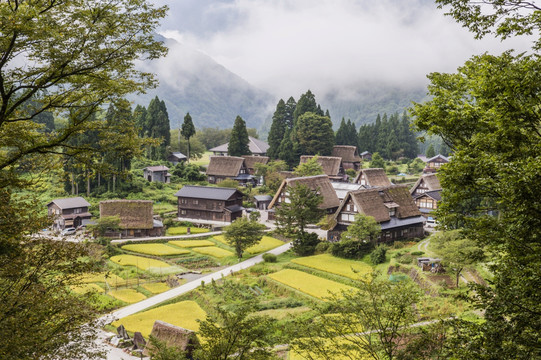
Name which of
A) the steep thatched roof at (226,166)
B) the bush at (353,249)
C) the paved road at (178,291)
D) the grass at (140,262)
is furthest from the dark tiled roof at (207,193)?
the bush at (353,249)

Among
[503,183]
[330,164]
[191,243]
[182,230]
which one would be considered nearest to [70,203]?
[182,230]

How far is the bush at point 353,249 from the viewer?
101 ft

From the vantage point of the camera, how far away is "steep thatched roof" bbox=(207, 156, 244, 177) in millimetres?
56750

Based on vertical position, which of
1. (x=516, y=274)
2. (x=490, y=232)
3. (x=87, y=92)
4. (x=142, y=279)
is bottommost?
(x=142, y=279)

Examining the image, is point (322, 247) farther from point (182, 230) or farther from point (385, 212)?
point (182, 230)

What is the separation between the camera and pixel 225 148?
71.9 m

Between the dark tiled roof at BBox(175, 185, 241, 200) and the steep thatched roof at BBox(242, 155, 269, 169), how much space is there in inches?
549

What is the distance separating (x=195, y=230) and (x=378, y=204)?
65.0ft

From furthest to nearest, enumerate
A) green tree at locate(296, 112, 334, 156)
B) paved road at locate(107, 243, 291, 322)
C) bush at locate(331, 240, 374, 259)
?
green tree at locate(296, 112, 334, 156), bush at locate(331, 240, 374, 259), paved road at locate(107, 243, 291, 322)

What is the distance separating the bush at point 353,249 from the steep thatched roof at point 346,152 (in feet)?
106

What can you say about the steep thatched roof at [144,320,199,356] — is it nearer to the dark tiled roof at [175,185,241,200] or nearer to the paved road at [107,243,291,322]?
the paved road at [107,243,291,322]

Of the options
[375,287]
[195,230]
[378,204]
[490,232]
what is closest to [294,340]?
[375,287]

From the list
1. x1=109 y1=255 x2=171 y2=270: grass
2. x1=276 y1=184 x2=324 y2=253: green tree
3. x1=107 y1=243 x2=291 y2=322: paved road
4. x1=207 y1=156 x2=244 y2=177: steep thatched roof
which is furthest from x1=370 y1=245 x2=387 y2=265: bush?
x1=207 y1=156 x2=244 y2=177: steep thatched roof

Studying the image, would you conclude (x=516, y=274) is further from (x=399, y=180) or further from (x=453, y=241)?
(x=399, y=180)
